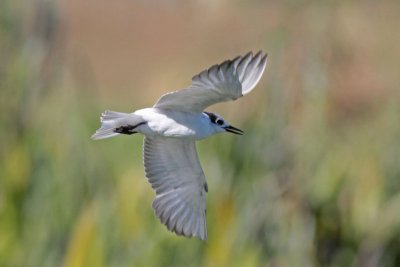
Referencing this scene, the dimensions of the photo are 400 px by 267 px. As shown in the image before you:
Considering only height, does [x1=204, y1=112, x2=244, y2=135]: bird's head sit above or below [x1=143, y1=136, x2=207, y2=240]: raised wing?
above

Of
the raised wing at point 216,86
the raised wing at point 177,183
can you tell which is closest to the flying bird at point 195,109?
the raised wing at point 216,86

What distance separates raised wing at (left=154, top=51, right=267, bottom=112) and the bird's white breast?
2 centimetres

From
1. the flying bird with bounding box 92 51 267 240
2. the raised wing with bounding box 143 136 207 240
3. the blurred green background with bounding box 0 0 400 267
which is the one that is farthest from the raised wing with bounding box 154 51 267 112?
the blurred green background with bounding box 0 0 400 267

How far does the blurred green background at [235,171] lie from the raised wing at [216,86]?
0.77 meters

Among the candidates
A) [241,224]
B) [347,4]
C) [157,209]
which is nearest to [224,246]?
[241,224]

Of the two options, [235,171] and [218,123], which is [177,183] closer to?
[218,123]

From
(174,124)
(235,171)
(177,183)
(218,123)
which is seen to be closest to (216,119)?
(218,123)

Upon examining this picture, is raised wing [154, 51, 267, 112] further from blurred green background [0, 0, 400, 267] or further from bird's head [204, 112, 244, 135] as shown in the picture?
blurred green background [0, 0, 400, 267]

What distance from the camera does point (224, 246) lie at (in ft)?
11.7

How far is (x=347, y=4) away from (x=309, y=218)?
1.33m

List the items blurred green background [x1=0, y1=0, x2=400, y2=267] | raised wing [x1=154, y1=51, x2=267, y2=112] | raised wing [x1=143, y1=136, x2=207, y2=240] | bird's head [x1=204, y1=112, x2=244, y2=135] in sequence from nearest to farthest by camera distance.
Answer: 1. raised wing [x1=154, y1=51, x2=267, y2=112]
2. bird's head [x1=204, y1=112, x2=244, y2=135]
3. raised wing [x1=143, y1=136, x2=207, y2=240]
4. blurred green background [x1=0, y1=0, x2=400, y2=267]

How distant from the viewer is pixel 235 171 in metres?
4.25

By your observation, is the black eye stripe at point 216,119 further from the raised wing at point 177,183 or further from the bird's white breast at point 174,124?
the raised wing at point 177,183

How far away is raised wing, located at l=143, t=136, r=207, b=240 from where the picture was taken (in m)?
2.94
